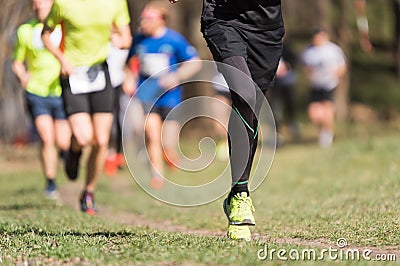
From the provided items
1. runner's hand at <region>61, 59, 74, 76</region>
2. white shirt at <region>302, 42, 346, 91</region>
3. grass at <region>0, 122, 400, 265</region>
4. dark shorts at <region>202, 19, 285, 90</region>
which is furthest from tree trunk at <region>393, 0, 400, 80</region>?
dark shorts at <region>202, 19, 285, 90</region>

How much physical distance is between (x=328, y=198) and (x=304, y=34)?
32.4 meters

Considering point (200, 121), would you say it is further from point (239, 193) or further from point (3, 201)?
point (239, 193)

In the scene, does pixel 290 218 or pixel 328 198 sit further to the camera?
pixel 328 198

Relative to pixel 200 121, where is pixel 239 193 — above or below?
above

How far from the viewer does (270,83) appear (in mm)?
6906

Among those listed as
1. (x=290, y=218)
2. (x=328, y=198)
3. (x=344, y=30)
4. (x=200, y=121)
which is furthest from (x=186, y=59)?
(x=344, y=30)

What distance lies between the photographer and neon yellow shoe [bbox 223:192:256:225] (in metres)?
6.40

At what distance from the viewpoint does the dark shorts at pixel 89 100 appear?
9.38m

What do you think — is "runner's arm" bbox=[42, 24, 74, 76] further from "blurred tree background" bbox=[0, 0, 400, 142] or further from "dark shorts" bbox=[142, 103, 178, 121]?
"blurred tree background" bbox=[0, 0, 400, 142]

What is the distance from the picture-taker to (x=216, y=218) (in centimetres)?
910

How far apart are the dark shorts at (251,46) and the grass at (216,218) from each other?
1298 mm

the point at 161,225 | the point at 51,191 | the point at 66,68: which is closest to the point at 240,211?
the point at 161,225

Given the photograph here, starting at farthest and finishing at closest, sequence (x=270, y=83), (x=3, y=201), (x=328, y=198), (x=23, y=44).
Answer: (x=3, y=201) < (x=23, y=44) < (x=328, y=198) < (x=270, y=83)

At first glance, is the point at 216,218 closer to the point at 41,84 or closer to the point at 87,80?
the point at 87,80
